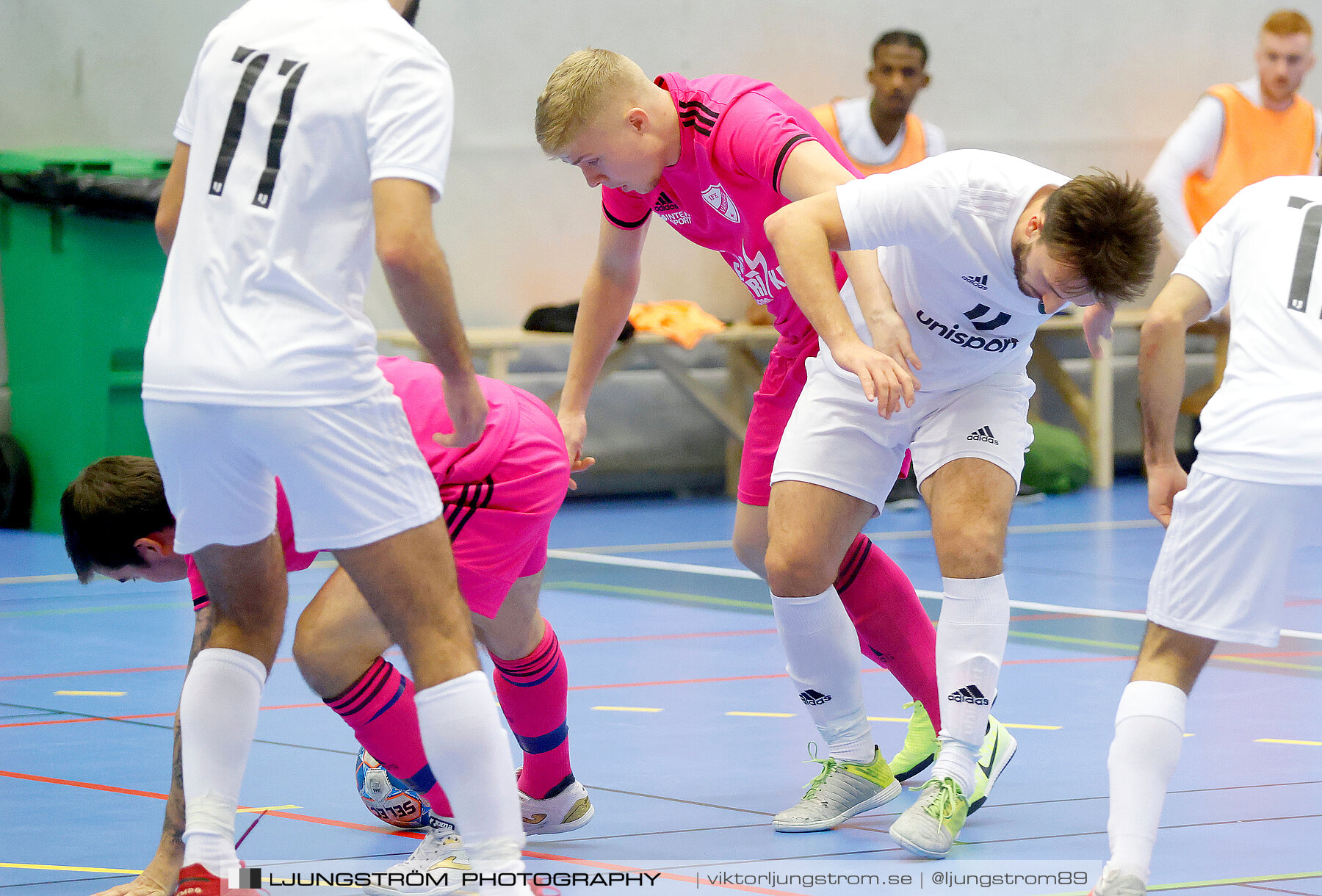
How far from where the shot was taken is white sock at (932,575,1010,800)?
11.4 feet

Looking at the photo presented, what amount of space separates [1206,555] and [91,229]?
6935 mm

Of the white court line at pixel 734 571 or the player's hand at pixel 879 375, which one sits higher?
the player's hand at pixel 879 375

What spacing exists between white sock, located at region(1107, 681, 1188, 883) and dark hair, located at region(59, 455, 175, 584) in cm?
171

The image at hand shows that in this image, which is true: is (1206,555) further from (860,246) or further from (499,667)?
(499,667)

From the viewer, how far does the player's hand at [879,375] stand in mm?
3172

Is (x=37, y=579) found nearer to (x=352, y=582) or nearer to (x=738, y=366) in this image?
(x=738, y=366)

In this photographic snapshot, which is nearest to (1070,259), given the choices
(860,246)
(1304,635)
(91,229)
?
(860,246)

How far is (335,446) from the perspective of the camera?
8.69ft

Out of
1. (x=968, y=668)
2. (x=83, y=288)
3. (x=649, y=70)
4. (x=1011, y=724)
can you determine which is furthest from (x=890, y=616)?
(x=649, y=70)

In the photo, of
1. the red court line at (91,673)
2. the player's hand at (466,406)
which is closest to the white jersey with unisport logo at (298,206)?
the player's hand at (466,406)

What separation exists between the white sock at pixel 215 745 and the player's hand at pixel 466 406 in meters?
0.52

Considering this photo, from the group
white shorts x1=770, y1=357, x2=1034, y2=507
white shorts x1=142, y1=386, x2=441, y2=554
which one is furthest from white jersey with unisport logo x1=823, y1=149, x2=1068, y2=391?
white shorts x1=142, y1=386, x2=441, y2=554

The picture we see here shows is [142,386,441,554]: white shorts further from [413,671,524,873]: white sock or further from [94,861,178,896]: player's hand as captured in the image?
[94,861,178,896]: player's hand

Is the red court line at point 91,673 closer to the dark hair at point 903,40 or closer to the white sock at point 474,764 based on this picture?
the white sock at point 474,764
